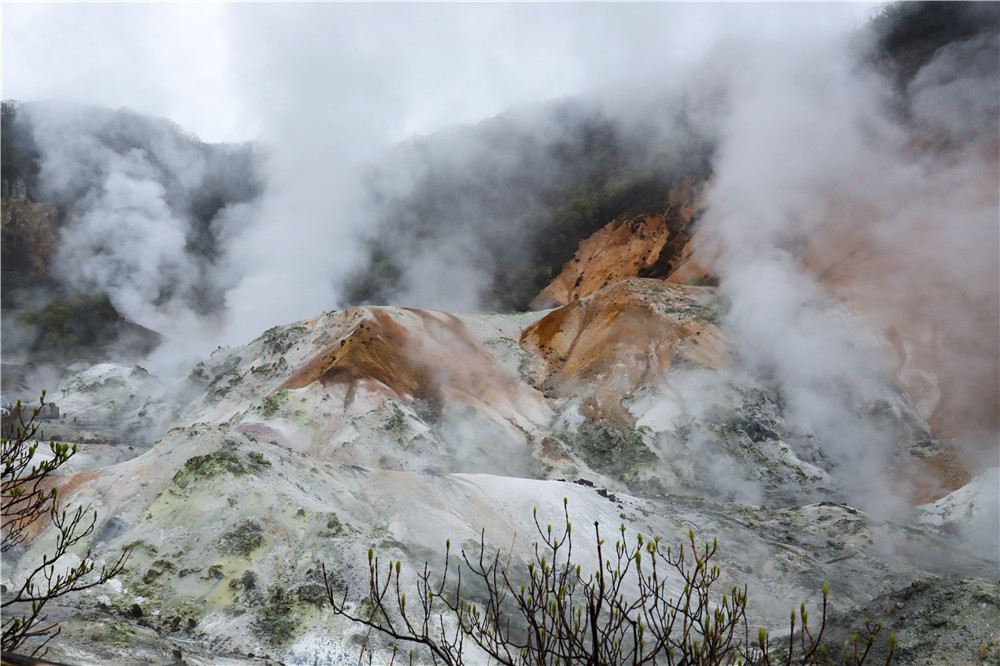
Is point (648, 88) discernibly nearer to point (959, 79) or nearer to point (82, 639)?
point (959, 79)

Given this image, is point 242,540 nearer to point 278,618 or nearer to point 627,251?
point 278,618

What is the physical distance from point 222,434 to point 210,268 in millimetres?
43333

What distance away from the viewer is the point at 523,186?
57.8m

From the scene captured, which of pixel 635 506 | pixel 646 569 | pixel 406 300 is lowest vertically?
pixel 646 569

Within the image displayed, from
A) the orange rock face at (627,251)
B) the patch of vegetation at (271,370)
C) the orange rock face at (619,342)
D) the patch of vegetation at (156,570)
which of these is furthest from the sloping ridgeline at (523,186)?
the patch of vegetation at (156,570)

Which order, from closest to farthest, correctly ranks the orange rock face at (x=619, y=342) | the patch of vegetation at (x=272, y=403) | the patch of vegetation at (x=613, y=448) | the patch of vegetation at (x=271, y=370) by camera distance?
1. the patch of vegetation at (x=613, y=448)
2. the patch of vegetation at (x=272, y=403)
3. the orange rock face at (x=619, y=342)
4. the patch of vegetation at (x=271, y=370)

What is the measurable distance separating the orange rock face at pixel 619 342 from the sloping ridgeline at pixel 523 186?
15477 millimetres

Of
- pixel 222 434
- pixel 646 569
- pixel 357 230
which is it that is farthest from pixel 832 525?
pixel 357 230

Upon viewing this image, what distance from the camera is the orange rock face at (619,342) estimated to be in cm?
2430

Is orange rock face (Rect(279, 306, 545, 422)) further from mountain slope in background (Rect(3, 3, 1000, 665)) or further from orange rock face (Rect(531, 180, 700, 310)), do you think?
orange rock face (Rect(531, 180, 700, 310))

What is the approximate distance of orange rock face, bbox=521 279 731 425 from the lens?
24297 mm

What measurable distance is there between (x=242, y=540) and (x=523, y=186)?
51.6 meters

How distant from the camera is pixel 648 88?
52.3 m

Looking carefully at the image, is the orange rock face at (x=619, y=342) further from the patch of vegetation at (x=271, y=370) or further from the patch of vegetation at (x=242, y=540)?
the patch of vegetation at (x=242, y=540)
